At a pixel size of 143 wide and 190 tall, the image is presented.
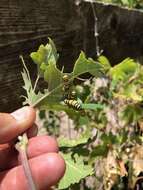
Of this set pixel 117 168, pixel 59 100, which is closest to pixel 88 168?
pixel 59 100

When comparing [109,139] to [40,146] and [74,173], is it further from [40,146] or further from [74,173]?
[40,146]

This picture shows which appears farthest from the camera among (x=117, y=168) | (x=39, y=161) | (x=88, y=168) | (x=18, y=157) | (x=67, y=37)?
(x=117, y=168)

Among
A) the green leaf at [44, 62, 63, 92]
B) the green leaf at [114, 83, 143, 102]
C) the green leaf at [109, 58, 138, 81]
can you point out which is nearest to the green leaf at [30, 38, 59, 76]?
the green leaf at [44, 62, 63, 92]

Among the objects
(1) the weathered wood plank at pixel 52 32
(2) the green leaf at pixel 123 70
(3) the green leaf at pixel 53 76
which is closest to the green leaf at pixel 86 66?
(3) the green leaf at pixel 53 76

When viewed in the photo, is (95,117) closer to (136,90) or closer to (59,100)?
(136,90)

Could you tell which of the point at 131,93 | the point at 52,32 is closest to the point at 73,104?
the point at 52,32

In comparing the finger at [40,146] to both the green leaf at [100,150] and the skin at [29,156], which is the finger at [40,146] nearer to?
the skin at [29,156]

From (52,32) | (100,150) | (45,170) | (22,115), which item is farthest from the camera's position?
(100,150)
